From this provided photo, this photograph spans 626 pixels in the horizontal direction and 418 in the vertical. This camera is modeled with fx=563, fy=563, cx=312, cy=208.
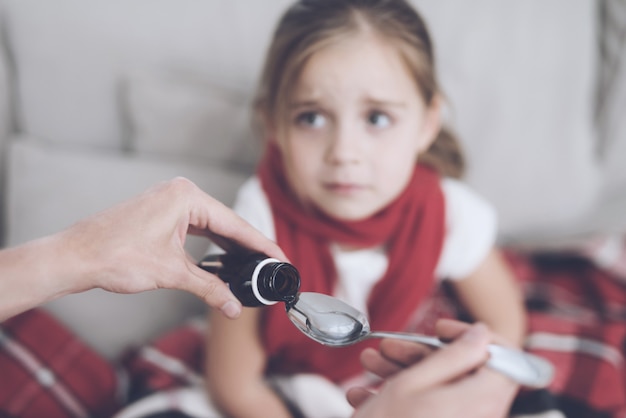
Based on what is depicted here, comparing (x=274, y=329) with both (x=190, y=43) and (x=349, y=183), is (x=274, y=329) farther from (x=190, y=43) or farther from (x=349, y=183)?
(x=190, y=43)

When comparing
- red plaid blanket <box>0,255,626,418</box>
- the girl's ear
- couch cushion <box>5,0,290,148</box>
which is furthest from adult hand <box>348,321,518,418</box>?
couch cushion <box>5,0,290,148</box>

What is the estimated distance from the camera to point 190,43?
2.68ft

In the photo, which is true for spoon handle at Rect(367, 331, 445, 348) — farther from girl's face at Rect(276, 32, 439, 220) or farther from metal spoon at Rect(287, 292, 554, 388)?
girl's face at Rect(276, 32, 439, 220)

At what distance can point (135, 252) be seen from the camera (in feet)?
1.21

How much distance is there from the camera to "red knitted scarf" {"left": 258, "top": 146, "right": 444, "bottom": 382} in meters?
0.65

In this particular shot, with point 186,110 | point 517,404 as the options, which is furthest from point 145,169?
point 517,404

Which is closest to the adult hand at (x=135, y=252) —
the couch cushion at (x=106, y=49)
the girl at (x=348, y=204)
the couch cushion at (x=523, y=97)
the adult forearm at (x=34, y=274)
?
the adult forearm at (x=34, y=274)

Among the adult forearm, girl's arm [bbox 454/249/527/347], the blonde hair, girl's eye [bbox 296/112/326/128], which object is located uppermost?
the blonde hair

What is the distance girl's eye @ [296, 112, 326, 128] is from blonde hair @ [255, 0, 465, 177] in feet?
0.11

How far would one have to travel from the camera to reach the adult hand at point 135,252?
359mm

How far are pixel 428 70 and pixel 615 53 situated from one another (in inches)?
18.9

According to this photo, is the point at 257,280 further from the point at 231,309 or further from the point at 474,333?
the point at 474,333

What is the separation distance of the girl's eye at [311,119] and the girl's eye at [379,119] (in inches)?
1.9

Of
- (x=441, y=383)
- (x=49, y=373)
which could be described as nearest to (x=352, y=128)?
(x=441, y=383)
